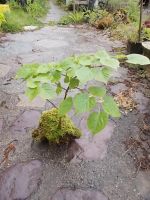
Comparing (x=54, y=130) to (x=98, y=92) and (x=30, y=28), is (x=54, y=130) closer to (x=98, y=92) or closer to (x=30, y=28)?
(x=98, y=92)

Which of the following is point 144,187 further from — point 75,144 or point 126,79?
point 126,79

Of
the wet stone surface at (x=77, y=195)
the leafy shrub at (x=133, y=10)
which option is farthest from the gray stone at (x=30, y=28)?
the wet stone surface at (x=77, y=195)

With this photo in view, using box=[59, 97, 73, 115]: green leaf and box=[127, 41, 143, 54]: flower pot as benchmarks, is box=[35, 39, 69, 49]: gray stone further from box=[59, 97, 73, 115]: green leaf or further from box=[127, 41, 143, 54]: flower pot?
box=[59, 97, 73, 115]: green leaf

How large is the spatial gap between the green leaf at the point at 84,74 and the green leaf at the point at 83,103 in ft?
0.55

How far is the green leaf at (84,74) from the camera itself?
6.28ft

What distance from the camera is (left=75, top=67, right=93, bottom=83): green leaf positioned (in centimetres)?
191

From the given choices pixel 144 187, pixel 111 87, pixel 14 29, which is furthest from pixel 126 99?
pixel 14 29

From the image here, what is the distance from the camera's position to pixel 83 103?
2.03 m

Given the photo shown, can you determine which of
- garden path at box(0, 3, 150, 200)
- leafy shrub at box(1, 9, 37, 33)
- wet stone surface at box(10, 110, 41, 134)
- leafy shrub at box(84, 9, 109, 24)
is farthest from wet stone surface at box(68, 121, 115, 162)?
leafy shrub at box(84, 9, 109, 24)

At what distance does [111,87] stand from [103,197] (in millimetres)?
2298

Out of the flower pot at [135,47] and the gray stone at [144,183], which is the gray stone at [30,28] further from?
the gray stone at [144,183]

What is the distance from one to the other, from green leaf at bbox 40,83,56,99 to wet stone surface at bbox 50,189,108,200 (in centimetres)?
90

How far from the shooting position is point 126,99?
163 inches

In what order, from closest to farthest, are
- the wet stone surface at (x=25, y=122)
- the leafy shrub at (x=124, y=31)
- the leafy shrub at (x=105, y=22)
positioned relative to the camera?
the wet stone surface at (x=25, y=122) → the leafy shrub at (x=124, y=31) → the leafy shrub at (x=105, y=22)
